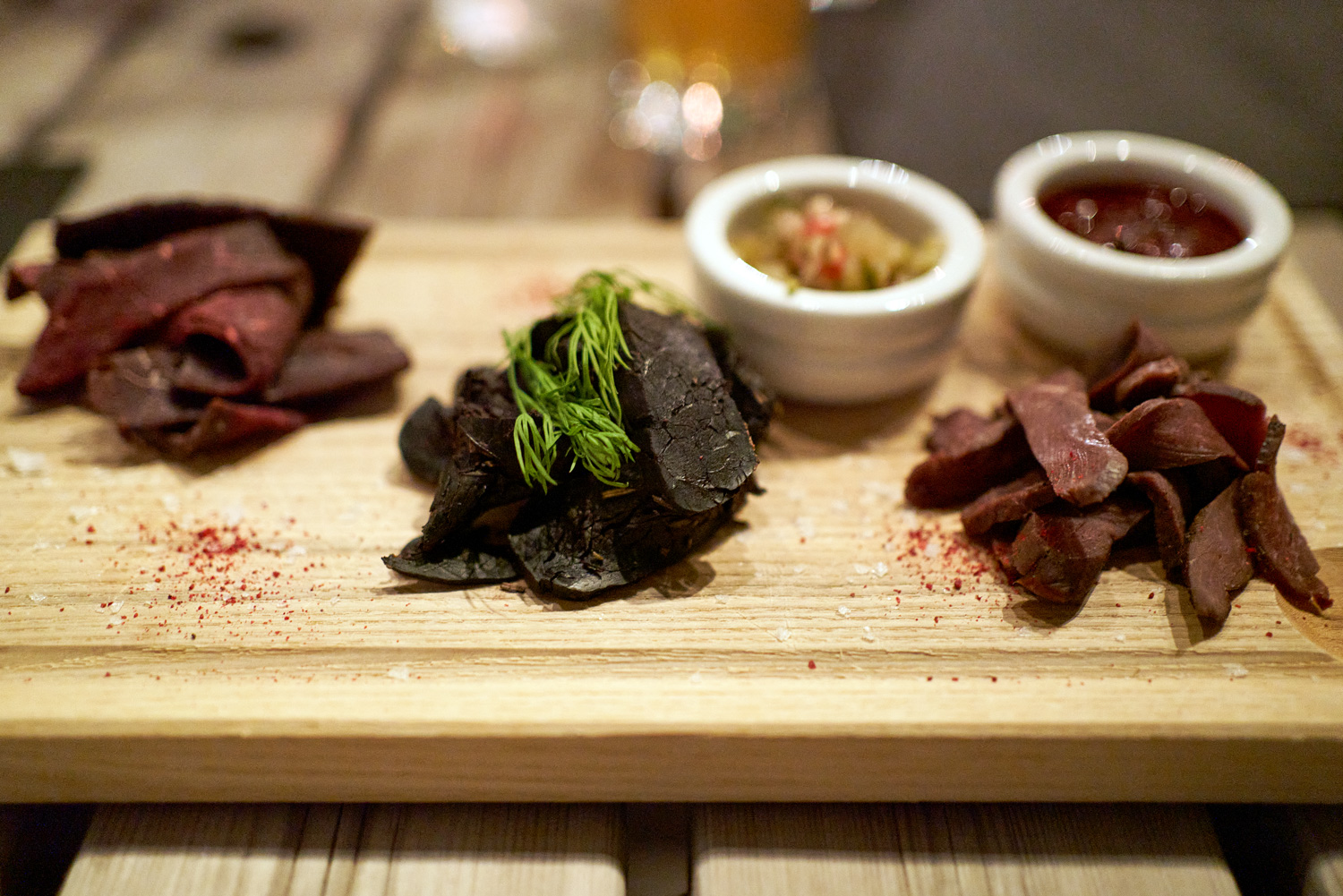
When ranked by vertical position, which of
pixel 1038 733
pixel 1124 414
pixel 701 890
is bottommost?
pixel 701 890

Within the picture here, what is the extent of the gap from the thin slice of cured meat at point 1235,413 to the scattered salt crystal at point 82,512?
2503 millimetres

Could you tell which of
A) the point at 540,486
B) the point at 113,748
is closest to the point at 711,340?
the point at 540,486

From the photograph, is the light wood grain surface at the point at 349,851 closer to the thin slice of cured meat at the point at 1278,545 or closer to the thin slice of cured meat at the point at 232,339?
the thin slice of cured meat at the point at 232,339

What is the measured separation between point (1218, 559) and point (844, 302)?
99 centimetres

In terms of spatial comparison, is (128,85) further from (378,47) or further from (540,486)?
(540,486)

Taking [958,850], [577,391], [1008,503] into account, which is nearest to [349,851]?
[577,391]

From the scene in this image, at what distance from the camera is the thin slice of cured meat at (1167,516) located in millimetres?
1859

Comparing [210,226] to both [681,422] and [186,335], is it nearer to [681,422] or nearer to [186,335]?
[186,335]

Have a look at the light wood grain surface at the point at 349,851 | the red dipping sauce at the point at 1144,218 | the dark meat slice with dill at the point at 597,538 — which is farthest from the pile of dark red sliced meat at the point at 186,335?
the red dipping sauce at the point at 1144,218

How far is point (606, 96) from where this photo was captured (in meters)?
4.16

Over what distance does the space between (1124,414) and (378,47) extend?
12.6 feet

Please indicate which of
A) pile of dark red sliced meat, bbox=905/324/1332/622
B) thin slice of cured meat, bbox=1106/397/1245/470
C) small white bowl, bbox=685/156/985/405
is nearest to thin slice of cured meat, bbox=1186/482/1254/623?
pile of dark red sliced meat, bbox=905/324/1332/622

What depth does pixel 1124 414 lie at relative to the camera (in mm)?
1974

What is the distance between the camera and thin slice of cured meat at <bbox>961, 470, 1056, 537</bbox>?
1.89 m
